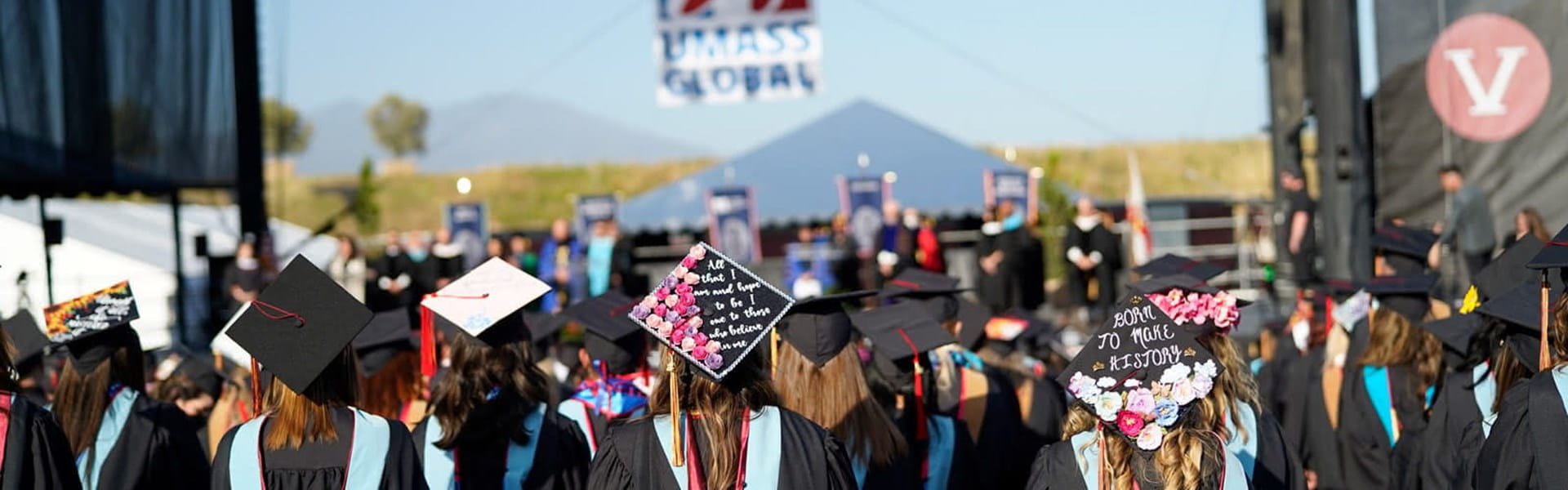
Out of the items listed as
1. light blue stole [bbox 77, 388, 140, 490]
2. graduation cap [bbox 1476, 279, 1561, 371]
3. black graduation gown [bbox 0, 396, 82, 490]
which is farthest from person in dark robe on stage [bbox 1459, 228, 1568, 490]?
light blue stole [bbox 77, 388, 140, 490]

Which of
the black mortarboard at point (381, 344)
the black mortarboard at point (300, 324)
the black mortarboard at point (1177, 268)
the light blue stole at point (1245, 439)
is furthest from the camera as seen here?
the black mortarboard at point (1177, 268)

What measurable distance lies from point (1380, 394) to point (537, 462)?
10.3ft

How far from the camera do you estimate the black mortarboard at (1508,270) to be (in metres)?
5.91

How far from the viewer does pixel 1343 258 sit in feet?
38.4

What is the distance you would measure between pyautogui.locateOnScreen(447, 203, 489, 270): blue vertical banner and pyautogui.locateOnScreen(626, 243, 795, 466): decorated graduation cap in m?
19.1

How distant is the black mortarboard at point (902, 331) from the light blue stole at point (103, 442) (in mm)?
2266

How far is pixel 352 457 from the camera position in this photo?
4.01 metres

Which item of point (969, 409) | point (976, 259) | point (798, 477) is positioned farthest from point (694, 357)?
point (976, 259)

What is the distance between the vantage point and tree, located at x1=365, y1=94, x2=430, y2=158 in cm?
9744

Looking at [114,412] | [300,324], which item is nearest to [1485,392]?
[300,324]

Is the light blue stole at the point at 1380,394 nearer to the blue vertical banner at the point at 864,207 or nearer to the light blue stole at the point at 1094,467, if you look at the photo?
the light blue stole at the point at 1094,467

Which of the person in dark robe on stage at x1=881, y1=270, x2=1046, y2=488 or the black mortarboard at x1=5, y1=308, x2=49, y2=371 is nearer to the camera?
the person in dark robe on stage at x1=881, y1=270, x2=1046, y2=488

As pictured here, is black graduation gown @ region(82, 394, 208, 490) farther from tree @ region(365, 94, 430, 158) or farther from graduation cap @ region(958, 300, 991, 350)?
tree @ region(365, 94, 430, 158)

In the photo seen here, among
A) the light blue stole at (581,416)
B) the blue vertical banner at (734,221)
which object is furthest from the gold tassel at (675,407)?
the blue vertical banner at (734,221)
